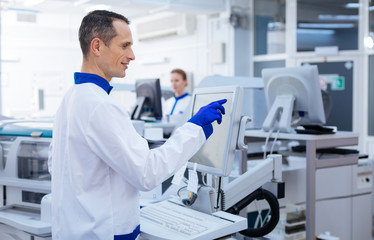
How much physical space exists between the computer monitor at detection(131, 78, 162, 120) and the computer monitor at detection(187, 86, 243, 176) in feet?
7.35

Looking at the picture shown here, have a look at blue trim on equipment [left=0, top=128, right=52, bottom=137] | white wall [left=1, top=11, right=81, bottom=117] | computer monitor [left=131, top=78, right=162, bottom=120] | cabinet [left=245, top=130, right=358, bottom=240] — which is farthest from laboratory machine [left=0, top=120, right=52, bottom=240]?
white wall [left=1, top=11, right=81, bottom=117]

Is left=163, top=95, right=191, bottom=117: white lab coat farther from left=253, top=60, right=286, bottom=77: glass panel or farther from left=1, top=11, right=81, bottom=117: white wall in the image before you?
left=1, top=11, right=81, bottom=117: white wall

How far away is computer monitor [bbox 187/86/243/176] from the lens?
1545 millimetres

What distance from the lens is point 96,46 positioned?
4.49 feet

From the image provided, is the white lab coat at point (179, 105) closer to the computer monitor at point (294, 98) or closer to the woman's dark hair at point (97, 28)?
the computer monitor at point (294, 98)

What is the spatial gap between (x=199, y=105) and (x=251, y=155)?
120 cm

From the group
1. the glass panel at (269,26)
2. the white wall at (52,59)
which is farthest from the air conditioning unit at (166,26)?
the glass panel at (269,26)

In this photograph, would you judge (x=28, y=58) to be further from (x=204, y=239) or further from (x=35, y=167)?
(x=204, y=239)

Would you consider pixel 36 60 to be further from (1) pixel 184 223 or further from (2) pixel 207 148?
(1) pixel 184 223

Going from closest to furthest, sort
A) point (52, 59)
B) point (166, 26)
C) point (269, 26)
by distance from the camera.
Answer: point (269, 26) < point (166, 26) < point (52, 59)

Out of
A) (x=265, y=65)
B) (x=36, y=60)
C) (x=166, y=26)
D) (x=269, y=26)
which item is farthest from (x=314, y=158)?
(x=36, y=60)

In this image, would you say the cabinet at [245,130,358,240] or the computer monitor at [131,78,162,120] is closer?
the cabinet at [245,130,358,240]

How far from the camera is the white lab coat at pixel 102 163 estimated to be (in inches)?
50.2

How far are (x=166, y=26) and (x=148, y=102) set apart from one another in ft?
12.3
